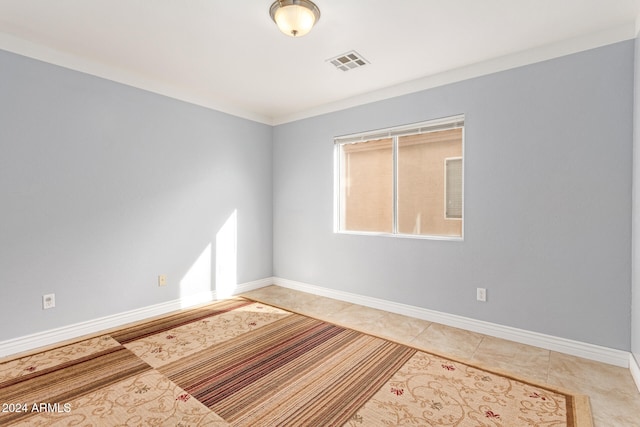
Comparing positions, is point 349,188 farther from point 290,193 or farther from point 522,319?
point 522,319

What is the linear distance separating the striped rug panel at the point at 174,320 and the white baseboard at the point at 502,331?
4.24 feet

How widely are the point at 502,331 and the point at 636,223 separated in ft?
4.47

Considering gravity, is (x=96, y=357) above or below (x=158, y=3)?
below

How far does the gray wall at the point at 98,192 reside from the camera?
105 inches

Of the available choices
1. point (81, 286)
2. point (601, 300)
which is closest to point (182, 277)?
point (81, 286)

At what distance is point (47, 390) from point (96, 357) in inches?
17.9

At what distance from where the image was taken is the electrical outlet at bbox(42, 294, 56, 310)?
279cm

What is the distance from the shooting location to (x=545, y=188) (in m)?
2.73

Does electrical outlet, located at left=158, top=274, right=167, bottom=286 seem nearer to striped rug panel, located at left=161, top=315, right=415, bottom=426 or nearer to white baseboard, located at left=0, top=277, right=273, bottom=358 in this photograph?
white baseboard, located at left=0, top=277, right=273, bottom=358

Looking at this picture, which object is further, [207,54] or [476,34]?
[207,54]

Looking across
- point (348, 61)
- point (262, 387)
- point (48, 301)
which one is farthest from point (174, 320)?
point (348, 61)

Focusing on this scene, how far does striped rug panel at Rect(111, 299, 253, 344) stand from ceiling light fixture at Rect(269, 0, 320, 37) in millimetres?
2948

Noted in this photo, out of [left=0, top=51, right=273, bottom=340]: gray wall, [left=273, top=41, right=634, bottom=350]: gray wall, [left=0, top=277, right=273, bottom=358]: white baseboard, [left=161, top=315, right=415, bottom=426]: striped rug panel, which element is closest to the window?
[left=273, top=41, right=634, bottom=350]: gray wall

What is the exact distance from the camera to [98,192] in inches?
122
